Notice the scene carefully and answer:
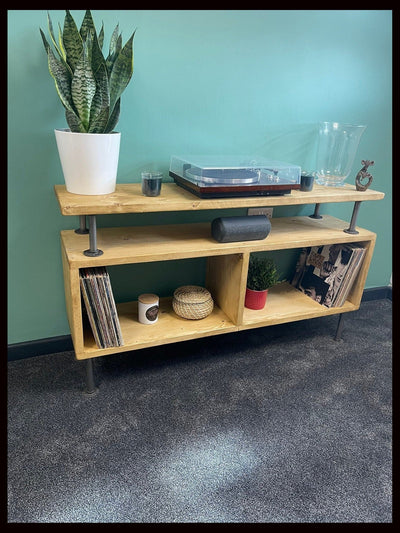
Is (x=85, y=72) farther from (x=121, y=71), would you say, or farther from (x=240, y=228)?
(x=240, y=228)

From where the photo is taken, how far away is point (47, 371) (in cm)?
150

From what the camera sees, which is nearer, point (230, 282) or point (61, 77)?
point (61, 77)

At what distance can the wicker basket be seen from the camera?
1479mm

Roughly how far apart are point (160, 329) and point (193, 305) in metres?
0.15

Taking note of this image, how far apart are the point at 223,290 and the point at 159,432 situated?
0.59 m

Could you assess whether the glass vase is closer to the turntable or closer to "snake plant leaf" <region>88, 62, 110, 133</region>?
the turntable

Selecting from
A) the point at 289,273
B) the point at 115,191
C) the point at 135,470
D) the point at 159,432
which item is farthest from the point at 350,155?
the point at 135,470

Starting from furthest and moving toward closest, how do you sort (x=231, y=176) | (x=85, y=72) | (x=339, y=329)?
1. (x=339, y=329)
2. (x=231, y=176)
3. (x=85, y=72)

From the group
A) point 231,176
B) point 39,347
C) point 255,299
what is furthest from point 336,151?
point 39,347

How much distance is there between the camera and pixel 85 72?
1.08 metres

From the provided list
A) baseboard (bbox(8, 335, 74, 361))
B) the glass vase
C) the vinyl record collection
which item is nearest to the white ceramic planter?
the vinyl record collection

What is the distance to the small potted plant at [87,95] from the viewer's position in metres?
1.11

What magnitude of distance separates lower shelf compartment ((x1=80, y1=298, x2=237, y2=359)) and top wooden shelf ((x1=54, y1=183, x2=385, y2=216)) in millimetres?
466
